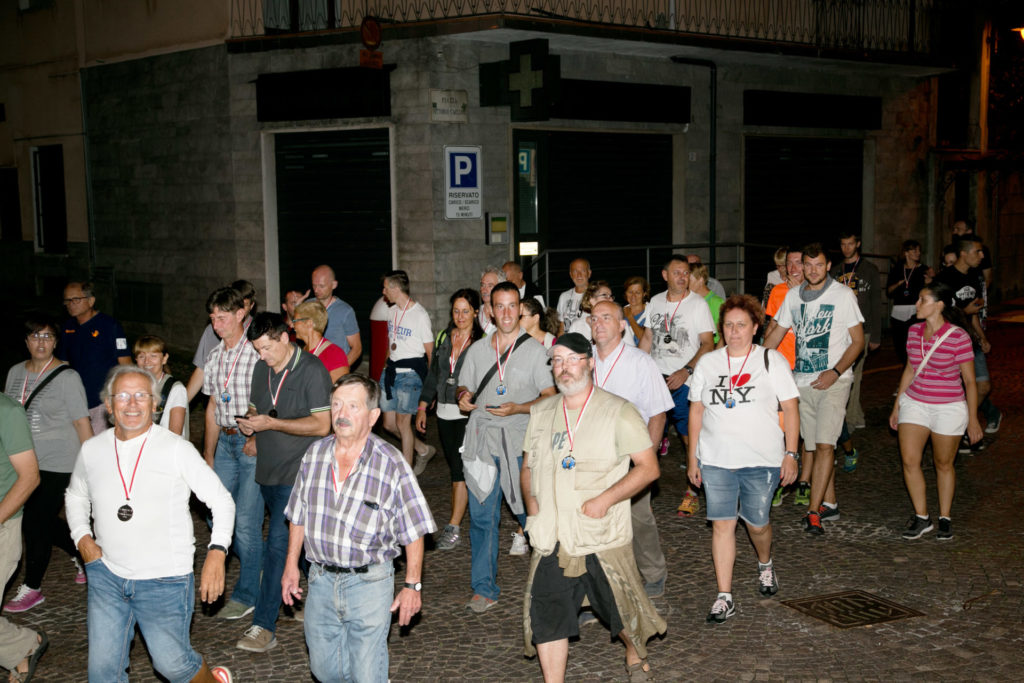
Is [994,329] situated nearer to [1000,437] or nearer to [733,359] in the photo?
[1000,437]

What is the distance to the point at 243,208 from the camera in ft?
54.4

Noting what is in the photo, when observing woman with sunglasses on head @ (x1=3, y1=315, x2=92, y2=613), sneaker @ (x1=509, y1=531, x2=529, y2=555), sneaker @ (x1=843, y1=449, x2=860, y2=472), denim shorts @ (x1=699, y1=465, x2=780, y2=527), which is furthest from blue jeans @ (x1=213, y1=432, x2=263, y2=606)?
sneaker @ (x1=843, y1=449, x2=860, y2=472)

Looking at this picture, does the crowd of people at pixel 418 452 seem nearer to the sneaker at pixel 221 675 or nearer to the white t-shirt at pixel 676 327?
the white t-shirt at pixel 676 327

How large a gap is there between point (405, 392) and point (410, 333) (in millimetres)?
573

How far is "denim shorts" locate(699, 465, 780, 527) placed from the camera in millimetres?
6598

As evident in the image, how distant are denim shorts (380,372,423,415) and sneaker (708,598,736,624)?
13.5 ft

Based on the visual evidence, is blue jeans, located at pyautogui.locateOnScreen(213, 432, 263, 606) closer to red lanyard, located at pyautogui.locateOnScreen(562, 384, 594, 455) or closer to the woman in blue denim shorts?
red lanyard, located at pyautogui.locateOnScreen(562, 384, 594, 455)

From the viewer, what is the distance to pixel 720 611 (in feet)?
21.5

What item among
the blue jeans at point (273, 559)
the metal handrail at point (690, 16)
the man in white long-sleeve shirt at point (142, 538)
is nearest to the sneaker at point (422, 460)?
the blue jeans at point (273, 559)

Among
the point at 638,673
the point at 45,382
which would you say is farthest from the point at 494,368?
the point at 45,382

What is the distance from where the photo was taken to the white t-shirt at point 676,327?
356 inches

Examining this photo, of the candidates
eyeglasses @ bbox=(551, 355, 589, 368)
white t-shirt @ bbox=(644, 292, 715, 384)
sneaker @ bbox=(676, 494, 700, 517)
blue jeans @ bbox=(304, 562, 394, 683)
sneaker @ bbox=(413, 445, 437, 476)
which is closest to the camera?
blue jeans @ bbox=(304, 562, 394, 683)

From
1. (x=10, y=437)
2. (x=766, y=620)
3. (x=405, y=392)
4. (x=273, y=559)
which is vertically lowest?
(x=766, y=620)

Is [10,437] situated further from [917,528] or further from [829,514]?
[917,528]
